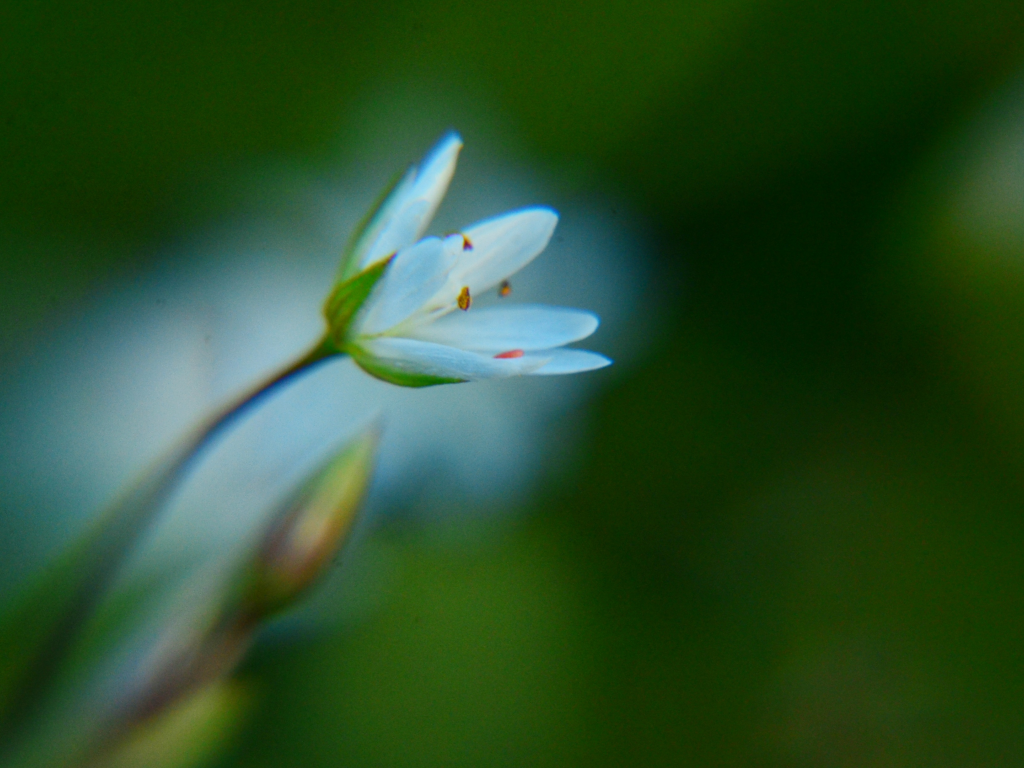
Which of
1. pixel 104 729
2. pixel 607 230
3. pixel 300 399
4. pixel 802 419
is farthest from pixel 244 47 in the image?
pixel 802 419

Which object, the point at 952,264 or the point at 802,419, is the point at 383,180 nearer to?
the point at 802,419

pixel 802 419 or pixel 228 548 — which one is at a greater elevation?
pixel 802 419

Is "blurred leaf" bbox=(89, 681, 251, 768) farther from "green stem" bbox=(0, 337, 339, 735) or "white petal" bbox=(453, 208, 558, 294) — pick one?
"white petal" bbox=(453, 208, 558, 294)

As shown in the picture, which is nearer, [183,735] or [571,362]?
[571,362]

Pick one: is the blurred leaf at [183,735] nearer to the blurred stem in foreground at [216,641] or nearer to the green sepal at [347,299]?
the blurred stem in foreground at [216,641]

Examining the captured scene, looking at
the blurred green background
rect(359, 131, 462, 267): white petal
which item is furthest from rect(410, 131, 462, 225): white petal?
the blurred green background

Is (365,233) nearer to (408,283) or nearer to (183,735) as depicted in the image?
(408,283)

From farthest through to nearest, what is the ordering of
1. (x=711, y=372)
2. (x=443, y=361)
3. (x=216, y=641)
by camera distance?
1. (x=711, y=372)
2. (x=216, y=641)
3. (x=443, y=361)

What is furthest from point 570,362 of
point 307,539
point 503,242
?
point 307,539
